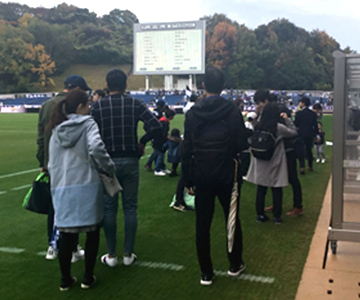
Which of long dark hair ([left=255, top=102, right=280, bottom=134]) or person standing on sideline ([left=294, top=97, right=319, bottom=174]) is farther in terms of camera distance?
person standing on sideline ([left=294, top=97, right=319, bottom=174])

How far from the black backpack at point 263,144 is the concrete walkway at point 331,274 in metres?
1.17

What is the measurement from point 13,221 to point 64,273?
2613mm

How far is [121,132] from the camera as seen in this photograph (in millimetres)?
4172

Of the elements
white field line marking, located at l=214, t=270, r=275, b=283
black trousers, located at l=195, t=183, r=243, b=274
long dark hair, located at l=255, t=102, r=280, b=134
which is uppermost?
long dark hair, located at l=255, t=102, r=280, b=134

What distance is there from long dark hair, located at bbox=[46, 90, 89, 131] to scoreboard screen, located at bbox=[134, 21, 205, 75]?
138 feet

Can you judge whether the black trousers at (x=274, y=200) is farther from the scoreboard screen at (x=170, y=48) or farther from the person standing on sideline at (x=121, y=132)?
the scoreboard screen at (x=170, y=48)

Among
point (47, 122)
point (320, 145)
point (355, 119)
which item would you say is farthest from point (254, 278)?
point (320, 145)

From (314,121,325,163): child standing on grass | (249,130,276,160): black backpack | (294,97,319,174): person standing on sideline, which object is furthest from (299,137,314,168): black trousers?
(249,130,276,160): black backpack

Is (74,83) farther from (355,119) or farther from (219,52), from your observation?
(219,52)

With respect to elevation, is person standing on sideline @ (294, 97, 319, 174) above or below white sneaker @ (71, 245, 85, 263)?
above

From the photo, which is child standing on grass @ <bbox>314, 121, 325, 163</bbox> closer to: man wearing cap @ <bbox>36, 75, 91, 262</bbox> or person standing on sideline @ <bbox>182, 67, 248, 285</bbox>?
person standing on sideline @ <bbox>182, 67, 248, 285</bbox>

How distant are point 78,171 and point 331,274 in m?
2.56

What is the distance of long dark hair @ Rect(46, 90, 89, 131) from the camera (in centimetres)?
374

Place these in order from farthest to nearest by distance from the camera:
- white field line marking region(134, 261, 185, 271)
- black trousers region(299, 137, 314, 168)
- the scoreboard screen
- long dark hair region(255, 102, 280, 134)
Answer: the scoreboard screen
black trousers region(299, 137, 314, 168)
long dark hair region(255, 102, 280, 134)
white field line marking region(134, 261, 185, 271)
